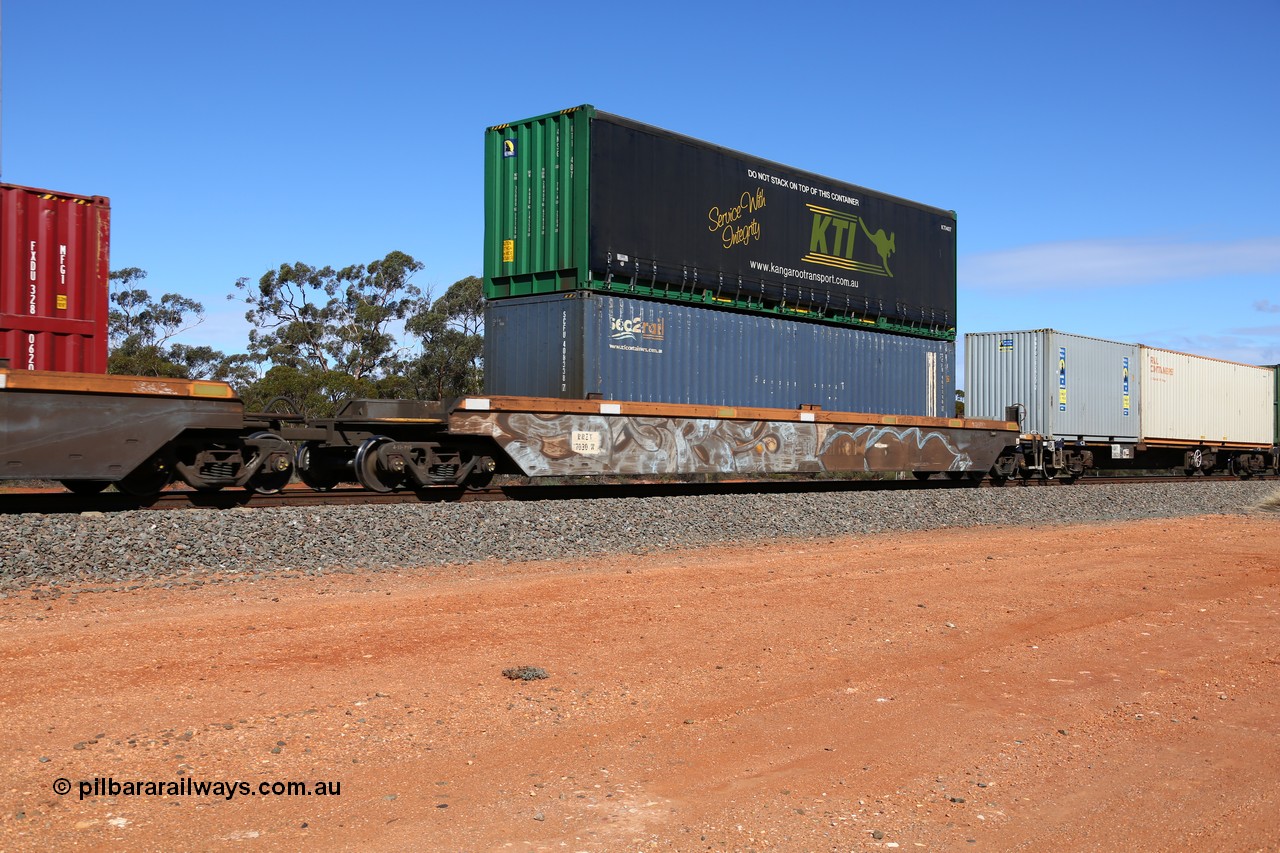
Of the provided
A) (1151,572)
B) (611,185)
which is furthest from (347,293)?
(1151,572)

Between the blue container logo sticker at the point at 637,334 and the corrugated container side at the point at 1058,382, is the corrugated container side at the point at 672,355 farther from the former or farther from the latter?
the corrugated container side at the point at 1058,382

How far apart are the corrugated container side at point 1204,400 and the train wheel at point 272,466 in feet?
77.5

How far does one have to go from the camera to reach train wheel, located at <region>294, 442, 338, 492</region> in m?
13.4

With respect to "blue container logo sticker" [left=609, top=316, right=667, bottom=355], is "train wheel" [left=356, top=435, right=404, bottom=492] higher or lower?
lower

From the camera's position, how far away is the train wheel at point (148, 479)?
11508mm

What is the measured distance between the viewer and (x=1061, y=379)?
25406mm

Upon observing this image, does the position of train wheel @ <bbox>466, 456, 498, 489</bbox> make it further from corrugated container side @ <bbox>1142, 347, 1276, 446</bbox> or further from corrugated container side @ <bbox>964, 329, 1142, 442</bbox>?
corrugated container side @ <bbox>1142, 347, 1276, 446</bbox>

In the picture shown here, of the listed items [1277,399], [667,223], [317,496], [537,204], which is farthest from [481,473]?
[1277,399]

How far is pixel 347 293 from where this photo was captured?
154 feet

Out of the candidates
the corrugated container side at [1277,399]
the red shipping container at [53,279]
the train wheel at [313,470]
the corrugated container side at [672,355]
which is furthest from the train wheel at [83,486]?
the corrugated container side at [1277,399]

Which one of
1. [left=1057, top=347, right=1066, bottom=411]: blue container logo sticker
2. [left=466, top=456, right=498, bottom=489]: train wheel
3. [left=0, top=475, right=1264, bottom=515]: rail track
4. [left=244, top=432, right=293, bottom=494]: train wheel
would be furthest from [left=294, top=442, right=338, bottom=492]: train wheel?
[left=1057, top=347, right=1066, bottom=411]: blue container logo sticker

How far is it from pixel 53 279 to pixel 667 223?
7894 millimetres

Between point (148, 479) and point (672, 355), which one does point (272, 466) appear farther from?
point (672, 355)

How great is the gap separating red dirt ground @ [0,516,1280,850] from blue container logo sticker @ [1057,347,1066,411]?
706 inches
